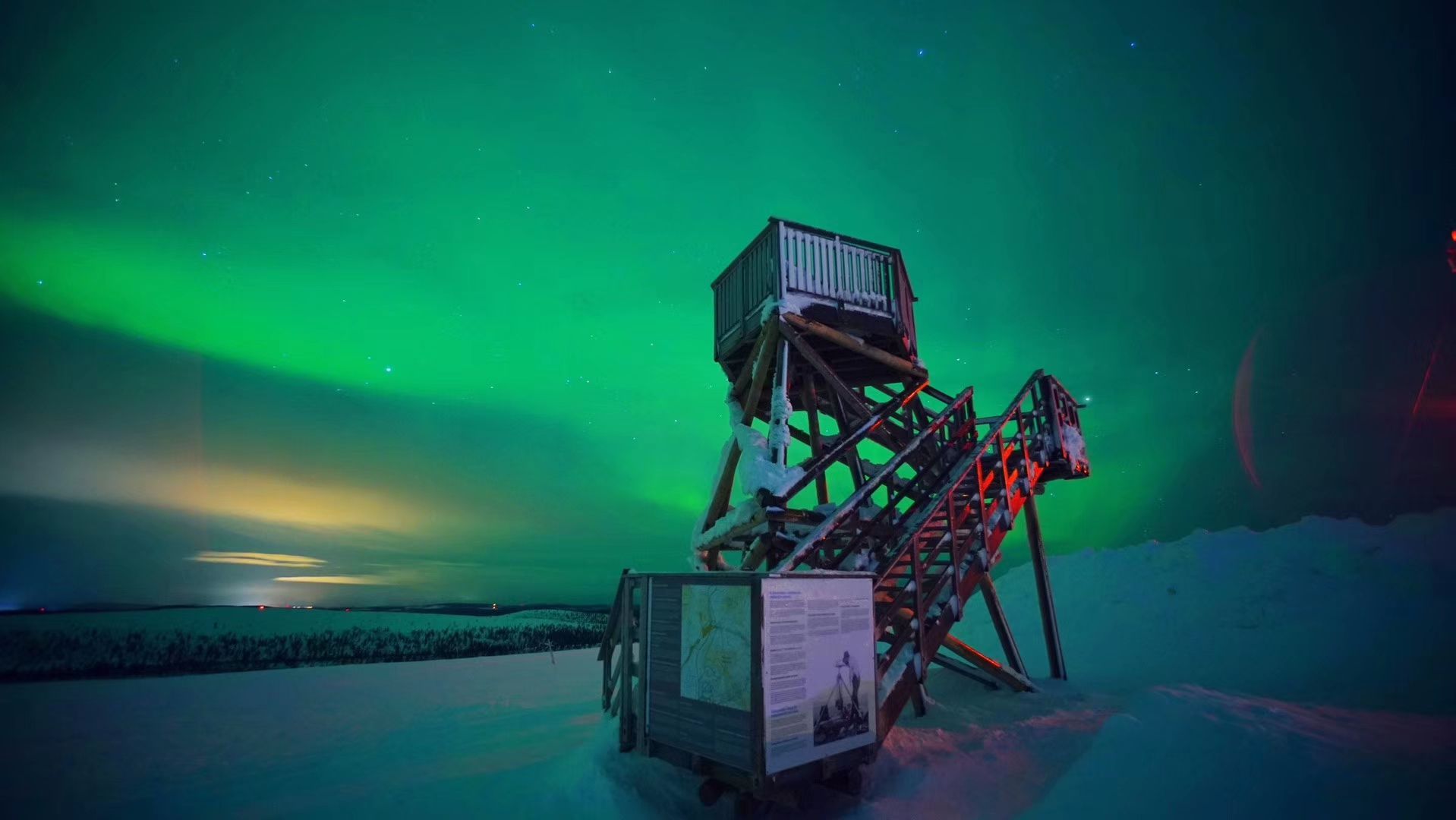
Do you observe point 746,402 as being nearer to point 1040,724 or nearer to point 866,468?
point 866,468

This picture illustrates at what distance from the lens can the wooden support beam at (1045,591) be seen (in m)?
11.7

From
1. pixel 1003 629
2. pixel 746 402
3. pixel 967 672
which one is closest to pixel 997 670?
pixel 967 672

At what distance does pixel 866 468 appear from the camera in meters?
12.6

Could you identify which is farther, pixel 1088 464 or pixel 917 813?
pixel 1088 464

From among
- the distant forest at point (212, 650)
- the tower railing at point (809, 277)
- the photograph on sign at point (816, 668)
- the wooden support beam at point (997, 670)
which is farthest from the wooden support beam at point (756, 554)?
the distant forest at point (212, 650)

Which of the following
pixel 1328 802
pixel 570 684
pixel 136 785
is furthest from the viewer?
pixel 570 684

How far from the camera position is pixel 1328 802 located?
4.75 meters

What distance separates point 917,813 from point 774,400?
6.00 meters

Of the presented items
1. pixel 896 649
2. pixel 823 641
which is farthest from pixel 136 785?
pixel 896 649

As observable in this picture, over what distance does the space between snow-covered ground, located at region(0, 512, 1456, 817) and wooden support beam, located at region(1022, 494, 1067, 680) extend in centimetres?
64

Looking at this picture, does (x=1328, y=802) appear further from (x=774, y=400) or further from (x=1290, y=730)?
(x=774, y=400)

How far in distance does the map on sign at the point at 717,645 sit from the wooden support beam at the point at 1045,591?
26.5ft

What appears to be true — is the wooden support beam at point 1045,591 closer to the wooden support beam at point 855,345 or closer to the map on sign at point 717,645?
the wooden support beam at point 855,345

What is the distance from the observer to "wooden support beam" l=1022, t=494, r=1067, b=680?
1169 centimetres
